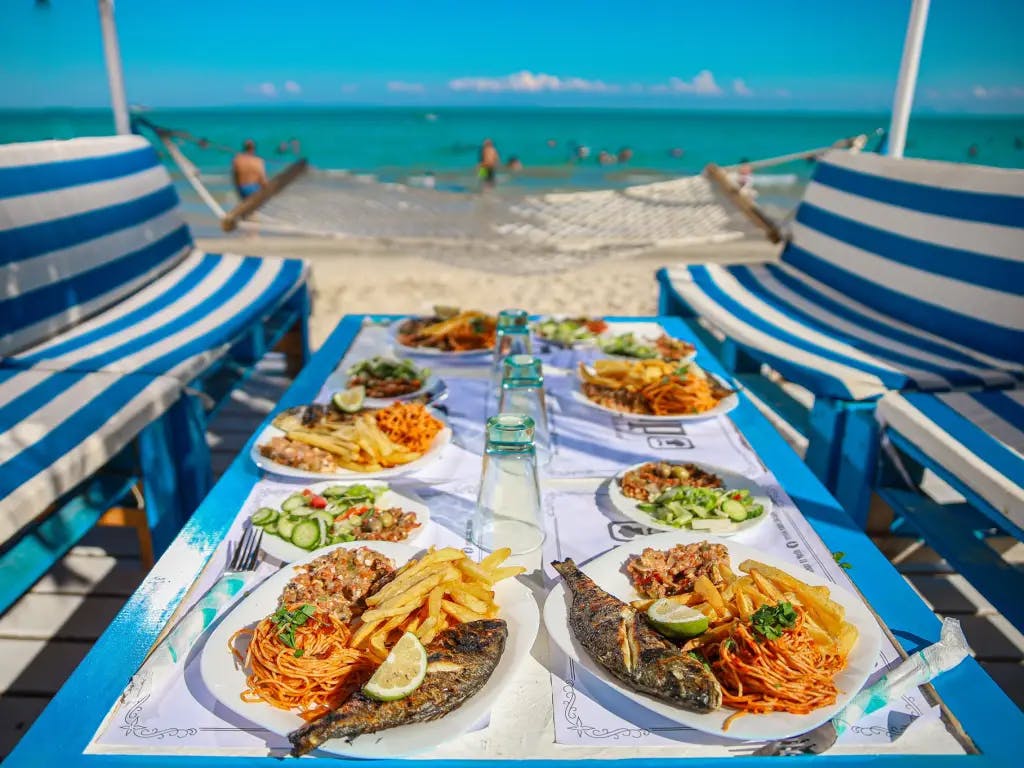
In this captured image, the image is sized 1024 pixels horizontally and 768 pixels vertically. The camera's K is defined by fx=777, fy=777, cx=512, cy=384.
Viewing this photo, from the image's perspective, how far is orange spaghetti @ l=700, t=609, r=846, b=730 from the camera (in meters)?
0.78

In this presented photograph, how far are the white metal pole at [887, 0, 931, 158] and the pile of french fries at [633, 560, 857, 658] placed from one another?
10.8ft

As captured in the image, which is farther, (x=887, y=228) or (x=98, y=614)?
(x=887, y=228)

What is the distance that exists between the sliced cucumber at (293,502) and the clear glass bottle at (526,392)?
1.33 ft

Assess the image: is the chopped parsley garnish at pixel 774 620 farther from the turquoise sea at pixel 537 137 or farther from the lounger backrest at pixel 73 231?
the turquoise sea at pixel 537 137

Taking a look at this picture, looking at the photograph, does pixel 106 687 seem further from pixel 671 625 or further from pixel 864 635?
pixel 864 635

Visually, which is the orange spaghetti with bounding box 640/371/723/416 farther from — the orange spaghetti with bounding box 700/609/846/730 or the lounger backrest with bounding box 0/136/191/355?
the lounger backrest with bounding box 0/136/191/355

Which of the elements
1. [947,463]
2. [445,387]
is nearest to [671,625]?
[445,387]

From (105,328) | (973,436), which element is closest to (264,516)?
(973,436)

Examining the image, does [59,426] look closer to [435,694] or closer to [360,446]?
[360,446]

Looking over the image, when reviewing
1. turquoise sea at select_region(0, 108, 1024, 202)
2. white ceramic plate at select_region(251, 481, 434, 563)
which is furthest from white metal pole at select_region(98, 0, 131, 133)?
turquoise sea at select_region(0, 108, 1024, 202)

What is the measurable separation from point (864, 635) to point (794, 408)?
6.12 ft

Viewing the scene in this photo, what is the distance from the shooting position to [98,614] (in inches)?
80.8

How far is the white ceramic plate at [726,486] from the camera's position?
1.20 meters

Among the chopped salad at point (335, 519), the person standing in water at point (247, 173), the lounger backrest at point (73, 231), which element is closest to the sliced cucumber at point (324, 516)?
the chopped salad at point (335, 519)
